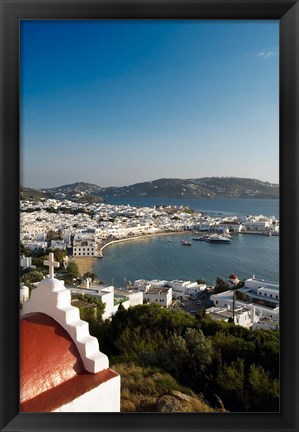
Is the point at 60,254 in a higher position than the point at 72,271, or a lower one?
higher

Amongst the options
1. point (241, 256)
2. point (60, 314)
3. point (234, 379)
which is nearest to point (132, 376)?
point (234, 379)

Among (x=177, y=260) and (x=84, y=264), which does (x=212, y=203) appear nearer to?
(x=84, y=264)

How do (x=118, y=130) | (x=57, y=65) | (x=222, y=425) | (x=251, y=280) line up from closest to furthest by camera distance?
(x=222, y=425) < (x=57, y=65) < (x=118, y=130) < (x=251, y=280)

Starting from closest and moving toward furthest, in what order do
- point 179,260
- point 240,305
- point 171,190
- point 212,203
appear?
point 171,190 → point 212,203 → point 240,305 → point 179,260

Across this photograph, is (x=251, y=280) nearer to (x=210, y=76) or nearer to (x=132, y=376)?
(x=210, y=76)

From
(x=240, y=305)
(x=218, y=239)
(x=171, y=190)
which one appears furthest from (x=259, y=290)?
(x=171, y=190)

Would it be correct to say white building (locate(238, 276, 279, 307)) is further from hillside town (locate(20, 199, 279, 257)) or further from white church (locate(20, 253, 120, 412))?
white church (locate(20, 253, 120, 412))

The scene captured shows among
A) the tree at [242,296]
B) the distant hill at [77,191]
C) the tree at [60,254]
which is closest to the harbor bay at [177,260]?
the tree at [242,296]
